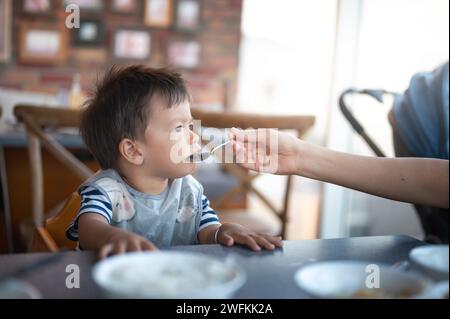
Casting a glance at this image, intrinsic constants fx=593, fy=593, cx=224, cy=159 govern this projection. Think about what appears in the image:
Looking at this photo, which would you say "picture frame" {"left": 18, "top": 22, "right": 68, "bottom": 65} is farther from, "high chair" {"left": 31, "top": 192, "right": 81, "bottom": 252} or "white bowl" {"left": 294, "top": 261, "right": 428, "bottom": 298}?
"white bowl" {"left": 294, "top": 261, "right": 428, "bottom": 298}

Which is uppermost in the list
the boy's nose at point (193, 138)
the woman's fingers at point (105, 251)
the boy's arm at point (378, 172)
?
the boy's nose at point (193, 138)

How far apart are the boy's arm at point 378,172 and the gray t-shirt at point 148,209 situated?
0.56 ft

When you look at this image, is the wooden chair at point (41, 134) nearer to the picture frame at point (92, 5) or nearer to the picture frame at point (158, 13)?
the picture frame at point (92, 5)

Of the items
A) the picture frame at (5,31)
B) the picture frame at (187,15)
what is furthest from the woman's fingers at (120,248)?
the picture frame at (187,15)

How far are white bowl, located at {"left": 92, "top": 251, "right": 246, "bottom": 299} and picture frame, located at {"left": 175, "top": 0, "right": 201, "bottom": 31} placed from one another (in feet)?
11.9

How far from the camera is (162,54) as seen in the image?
4.04m

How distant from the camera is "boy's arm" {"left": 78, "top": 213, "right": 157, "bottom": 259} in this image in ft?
1.84

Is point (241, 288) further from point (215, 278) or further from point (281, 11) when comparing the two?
point (281, 11)

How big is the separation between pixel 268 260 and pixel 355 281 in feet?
0.36

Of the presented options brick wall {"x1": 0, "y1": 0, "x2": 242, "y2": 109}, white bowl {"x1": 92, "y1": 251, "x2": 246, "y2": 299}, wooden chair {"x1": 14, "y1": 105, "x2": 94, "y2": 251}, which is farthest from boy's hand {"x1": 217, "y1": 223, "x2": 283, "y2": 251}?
brick wall {"x1": 0, "y1": 0, "x2": 242, "y2": 109}

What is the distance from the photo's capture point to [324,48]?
97.7 inches

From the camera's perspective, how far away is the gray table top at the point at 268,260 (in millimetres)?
512

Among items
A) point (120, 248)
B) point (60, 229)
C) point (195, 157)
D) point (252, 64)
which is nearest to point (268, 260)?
point (120, 248)

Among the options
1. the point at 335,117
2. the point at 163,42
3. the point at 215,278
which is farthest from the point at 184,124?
the point at 163,42
